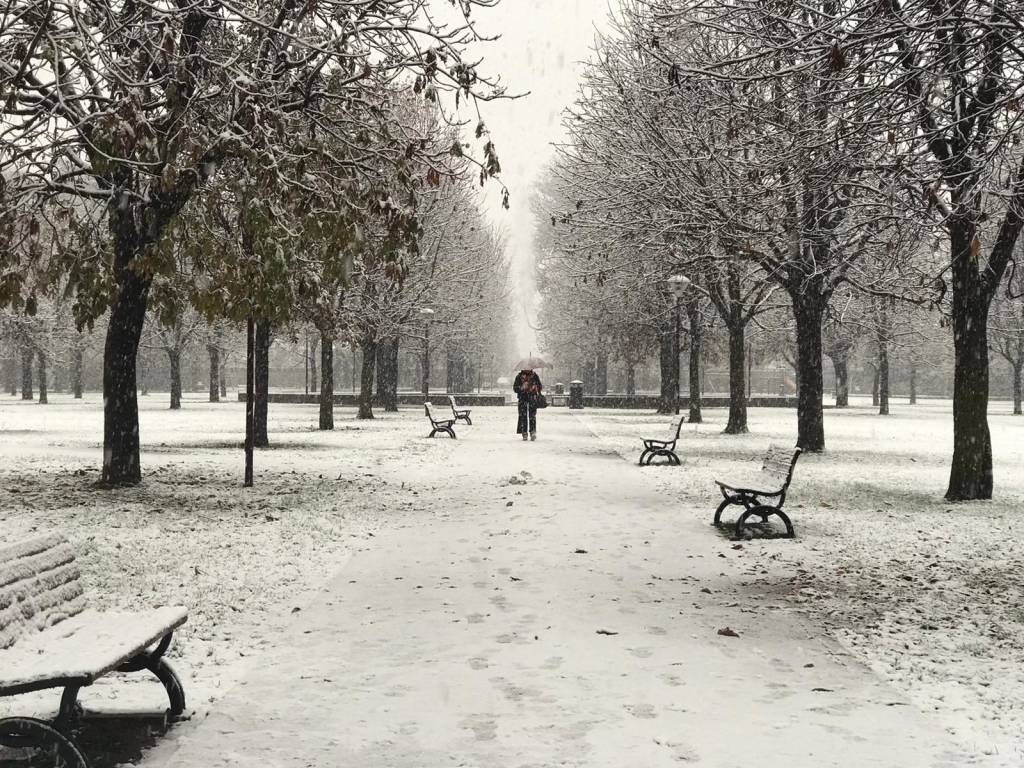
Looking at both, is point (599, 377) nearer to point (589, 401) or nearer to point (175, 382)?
point (589, 401)

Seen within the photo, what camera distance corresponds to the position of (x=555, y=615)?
6.50m

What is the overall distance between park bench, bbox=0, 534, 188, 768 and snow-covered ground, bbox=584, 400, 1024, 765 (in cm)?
368

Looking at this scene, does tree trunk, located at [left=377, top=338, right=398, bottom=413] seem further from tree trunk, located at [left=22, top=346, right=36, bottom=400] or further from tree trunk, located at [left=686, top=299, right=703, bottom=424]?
tree trunk, located at [left=22, top=346, right=36, bottom=400]

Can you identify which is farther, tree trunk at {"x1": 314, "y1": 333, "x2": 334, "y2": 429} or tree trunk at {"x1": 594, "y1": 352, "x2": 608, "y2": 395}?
tree trunk at {"x1": 594, "y1": 352, "x2": 608, "y2": 395}

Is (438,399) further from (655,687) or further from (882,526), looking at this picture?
(655,687)

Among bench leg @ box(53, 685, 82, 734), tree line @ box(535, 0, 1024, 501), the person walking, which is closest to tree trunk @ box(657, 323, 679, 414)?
tree line @ box(535, 0, 1024, 501)

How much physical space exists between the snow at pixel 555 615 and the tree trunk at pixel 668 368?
22.1 meters

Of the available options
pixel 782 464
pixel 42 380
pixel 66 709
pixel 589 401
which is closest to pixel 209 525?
pixel 782 464

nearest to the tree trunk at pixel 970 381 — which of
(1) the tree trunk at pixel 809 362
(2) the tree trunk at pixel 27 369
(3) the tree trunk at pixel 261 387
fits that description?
(1) the tree trunk at pixel 809 362

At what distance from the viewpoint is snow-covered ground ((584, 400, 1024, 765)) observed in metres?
5.02

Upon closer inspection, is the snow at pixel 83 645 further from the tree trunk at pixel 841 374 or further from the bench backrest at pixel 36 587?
the tree trunk at pixel 841 374

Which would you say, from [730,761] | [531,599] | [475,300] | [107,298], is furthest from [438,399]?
[730,761]

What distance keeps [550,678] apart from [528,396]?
61.0 feet

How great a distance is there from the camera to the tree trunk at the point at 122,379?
41.7 ft
